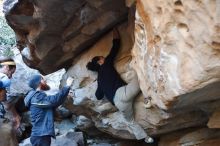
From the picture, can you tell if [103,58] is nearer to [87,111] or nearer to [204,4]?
[87,111]

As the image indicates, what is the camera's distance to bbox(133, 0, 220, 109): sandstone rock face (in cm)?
346

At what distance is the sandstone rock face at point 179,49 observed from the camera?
3457mm

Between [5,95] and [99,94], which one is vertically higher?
[5,95]

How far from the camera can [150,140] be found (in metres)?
6.59

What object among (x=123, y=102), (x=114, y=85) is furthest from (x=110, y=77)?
(x=123, y=102)

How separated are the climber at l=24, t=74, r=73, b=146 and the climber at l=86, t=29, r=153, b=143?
0.58 m

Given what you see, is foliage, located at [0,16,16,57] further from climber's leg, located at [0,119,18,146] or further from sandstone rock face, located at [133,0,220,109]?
sandstone rock face, located at [133,0,220,109]

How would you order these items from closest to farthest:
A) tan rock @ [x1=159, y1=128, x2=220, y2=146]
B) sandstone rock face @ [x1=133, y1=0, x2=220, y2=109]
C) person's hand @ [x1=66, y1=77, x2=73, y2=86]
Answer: sandstone rock face @ [x1=133, y1=0, x2=220, y2=109], tan rock @ [x1=159, y1=128, x2=220, y2=146], person's hand @ [x1=66, y1=77, x2=73, y2=86]

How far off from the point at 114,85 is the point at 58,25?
1329 millimetres

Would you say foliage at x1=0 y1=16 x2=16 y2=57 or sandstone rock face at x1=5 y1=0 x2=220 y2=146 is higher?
foliage at x1=0 y1=16 x2=16 y2=57

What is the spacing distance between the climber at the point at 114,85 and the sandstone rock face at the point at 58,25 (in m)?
0.40

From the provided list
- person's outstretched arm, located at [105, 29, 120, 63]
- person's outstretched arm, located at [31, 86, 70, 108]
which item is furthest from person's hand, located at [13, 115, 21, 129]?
person's outstretched arm, located at [105, 29, 120, 63]

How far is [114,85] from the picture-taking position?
622 cm

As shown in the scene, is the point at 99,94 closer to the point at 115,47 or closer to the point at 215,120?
the point at 115,47
